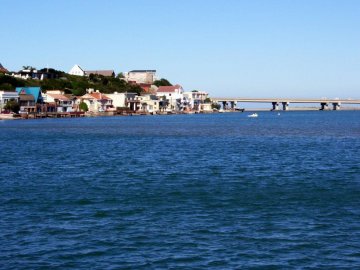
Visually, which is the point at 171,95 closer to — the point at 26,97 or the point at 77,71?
the point at 77,71

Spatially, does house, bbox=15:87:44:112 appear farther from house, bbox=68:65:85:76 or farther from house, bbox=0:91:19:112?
house, bbox=68:65:85:76

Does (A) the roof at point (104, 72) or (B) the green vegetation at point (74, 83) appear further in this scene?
(A) the roof at point (104, 72)

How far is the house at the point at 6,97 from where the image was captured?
103250 mm

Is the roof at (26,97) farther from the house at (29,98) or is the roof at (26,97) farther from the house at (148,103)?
the house at (148,103)

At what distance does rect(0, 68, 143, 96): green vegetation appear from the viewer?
4793 inches

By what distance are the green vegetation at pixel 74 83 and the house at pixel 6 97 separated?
609 centimetres

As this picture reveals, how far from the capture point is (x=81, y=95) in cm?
13500

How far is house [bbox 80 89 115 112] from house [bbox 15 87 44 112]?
17147mm

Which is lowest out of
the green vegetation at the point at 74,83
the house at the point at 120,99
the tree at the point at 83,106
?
the tree at the point at 83,106

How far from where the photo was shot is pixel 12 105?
342ft

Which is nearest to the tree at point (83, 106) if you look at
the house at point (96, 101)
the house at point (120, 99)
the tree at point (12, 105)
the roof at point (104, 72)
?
the house at point (96, 101)

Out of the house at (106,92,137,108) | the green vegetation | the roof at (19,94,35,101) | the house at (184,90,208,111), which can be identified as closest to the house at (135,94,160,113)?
the house at (106,92,137,108)

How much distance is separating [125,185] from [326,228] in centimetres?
945

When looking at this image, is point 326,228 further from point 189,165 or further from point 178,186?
point 189,165
